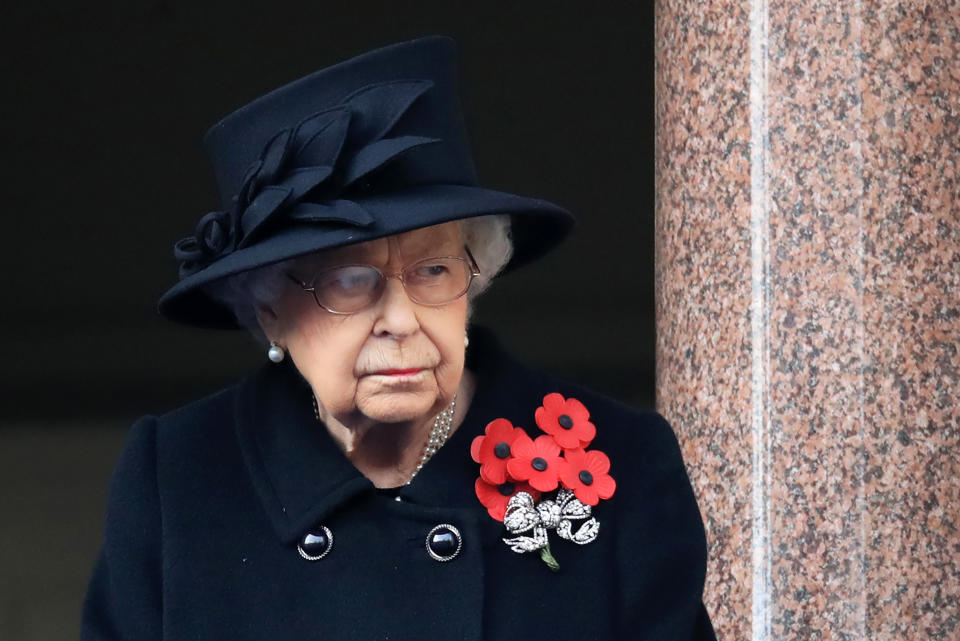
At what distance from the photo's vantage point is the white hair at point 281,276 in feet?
7.83

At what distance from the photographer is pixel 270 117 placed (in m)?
2.35

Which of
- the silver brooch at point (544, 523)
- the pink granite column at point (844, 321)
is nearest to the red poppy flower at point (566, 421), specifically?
the silver brooch at point (544, 523)

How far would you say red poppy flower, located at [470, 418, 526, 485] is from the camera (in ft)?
8.18

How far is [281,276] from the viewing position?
93.7 inches

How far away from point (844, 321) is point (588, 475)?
3.80 feet

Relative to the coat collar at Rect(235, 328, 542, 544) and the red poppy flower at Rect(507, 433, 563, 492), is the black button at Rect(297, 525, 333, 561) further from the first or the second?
the red poppy flower at Rect(507, 433, 563, 492)

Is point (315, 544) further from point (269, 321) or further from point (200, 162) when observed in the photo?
point (200, 162)

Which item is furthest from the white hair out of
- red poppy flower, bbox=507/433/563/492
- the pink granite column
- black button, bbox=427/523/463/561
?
the pink granite column

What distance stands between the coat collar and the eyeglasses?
0.26m

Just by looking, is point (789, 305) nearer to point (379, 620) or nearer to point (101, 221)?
point (379, 620)

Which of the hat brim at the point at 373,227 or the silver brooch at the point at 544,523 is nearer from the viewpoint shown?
the hat brim at the point at 373,227

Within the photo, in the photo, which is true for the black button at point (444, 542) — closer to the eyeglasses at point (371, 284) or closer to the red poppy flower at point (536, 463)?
the red poppy flower at point (536, 463)

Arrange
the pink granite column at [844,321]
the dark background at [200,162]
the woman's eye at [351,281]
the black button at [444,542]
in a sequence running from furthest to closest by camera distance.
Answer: the dark background at [200,162]
the pink granite column at [844,321]
the black button at [444,542]
the woman's eye at [351,281]

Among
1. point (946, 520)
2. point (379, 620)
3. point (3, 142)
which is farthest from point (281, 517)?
point (3, 142)
